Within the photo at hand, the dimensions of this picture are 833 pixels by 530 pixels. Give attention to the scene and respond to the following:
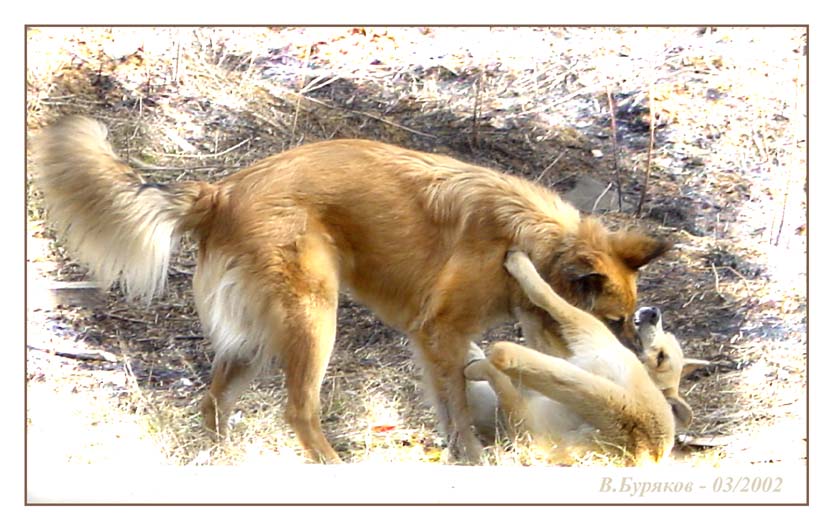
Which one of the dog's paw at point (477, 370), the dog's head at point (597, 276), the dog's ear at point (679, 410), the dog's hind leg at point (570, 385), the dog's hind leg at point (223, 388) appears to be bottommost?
the dog's hind leg at point (223, 388)

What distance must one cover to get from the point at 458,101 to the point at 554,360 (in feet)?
15.0

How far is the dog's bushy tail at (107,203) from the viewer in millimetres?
7281

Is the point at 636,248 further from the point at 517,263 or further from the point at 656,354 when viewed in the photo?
the point at 517,263

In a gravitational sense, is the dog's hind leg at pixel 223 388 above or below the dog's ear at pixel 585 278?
below

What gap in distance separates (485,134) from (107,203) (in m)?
4.62

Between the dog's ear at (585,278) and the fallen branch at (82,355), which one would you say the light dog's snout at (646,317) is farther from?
the fallen branch at (82,355)

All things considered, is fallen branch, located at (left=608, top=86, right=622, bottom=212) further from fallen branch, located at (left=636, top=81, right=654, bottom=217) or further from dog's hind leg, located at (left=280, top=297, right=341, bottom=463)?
dog's hind leg, located at (left=280, top=297, right=341, bottom=463)

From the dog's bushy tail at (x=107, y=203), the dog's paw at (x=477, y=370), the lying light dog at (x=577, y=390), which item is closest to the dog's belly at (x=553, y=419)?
the lying light dog at (x=577, y=390)

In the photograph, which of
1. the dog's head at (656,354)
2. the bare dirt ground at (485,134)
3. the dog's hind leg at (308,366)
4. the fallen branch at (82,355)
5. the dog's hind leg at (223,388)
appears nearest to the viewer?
the dog's hind leg at (308,366)

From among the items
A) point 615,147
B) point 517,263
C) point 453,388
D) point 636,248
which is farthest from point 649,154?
point 453,388

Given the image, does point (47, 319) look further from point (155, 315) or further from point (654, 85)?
point (654, 85)

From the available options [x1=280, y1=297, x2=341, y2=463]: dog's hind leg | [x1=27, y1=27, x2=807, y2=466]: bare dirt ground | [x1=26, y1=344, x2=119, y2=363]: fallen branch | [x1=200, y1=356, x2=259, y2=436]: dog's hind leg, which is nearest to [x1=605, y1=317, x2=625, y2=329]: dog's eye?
[x1=280, y1=297, x2=341, y2=463]: dog's hind leg

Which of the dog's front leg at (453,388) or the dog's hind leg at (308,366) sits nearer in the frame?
the dog's hind leg at (308,366)

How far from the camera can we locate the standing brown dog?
7270 mm
